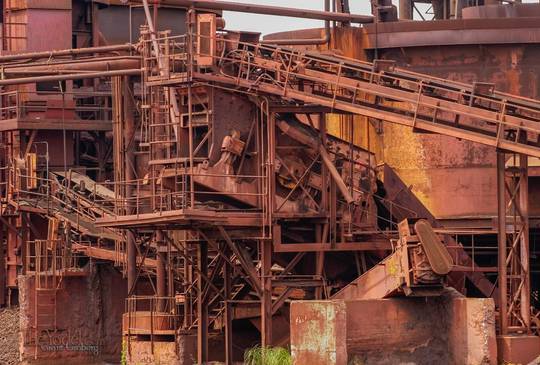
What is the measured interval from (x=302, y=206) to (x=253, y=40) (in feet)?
10.9

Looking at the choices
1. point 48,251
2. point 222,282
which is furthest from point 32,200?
point 222,282

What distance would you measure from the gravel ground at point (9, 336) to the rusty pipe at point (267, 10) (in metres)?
8.89

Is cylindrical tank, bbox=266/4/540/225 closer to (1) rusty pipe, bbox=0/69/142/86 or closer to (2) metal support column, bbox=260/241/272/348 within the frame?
(1) rusty pipe, bbox=0/69/142/86

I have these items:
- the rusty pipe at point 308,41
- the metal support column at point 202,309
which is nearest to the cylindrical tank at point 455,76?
the rusty pipe at point 308,41

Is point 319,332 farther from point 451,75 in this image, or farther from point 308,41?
point 308,41

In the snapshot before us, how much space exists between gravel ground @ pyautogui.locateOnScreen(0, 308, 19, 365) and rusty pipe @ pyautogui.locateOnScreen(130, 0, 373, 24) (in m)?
8.89

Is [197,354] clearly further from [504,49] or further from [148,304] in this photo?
[504,49]

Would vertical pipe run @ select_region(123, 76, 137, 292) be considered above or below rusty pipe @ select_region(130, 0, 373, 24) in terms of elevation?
below

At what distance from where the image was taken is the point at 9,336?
4494 cm

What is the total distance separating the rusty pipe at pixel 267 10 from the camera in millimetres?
37963

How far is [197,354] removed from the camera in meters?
37.8

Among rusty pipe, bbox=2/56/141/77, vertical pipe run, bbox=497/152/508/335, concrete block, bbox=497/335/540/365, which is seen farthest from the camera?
rusty pipe, bbox=2/56/141/77

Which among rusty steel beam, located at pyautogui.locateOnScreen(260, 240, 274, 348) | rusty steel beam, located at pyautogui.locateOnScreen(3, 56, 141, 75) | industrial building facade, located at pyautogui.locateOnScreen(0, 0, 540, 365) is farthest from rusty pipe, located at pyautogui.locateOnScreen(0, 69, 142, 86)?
rusty steel beam, located at pyautogui.locateOnScreen(260, 240, 274, 348)

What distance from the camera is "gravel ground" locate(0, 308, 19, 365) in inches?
1729
